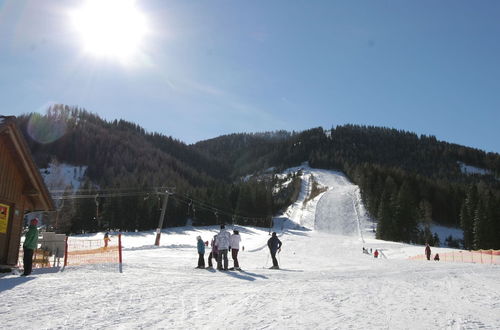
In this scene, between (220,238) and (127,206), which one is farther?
(127,206)

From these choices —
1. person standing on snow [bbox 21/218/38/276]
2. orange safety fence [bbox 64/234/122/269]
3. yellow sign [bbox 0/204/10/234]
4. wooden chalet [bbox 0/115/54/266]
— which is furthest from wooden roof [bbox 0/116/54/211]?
person standing on snow [bbox 21/218/38/276]

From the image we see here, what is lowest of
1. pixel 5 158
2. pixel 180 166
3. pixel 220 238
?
pixel 220 238

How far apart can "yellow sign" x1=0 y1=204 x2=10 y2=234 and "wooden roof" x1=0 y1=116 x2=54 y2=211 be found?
1212 millimetres

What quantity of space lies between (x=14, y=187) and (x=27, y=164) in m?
1.01

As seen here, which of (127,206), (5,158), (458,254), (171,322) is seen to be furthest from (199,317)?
(127,206)

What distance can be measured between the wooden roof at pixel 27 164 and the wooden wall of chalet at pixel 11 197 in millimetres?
231

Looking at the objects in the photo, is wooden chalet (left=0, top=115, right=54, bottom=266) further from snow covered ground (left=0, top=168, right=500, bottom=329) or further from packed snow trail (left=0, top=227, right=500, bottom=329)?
packed snow trail (left=0, top=227, right=500, bottom=329)

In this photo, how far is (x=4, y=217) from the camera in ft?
50.9

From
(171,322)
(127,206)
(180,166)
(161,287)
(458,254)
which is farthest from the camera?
(180,166)

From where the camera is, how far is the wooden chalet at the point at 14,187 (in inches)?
598

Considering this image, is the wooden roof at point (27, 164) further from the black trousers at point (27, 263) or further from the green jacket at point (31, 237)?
the black trousers at point (27, 263)

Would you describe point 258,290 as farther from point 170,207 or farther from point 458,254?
point 170,207

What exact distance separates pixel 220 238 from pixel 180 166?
180 meters

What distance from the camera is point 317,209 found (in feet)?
356
